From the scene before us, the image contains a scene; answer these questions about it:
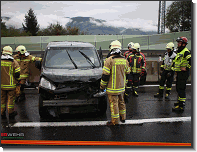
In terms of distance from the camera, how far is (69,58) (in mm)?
5484

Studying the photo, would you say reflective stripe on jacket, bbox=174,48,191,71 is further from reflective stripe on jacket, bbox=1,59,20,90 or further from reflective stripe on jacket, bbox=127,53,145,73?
reflective stripe on jacket, bbox=1,59,20,90

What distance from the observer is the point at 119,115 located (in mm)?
4895

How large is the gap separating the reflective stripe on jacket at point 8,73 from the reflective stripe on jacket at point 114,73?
232 cm

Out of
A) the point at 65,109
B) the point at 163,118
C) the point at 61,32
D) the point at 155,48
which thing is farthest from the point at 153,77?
the point at 61,32

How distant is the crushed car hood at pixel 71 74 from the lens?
4.51 metres

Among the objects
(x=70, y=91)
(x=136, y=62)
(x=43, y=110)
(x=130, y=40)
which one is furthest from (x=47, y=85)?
(x=130, y=40)

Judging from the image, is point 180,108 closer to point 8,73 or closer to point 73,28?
point 8,73

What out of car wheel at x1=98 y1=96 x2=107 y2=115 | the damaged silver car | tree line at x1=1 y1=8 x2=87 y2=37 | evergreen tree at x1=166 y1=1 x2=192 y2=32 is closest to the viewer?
the damaged silver car

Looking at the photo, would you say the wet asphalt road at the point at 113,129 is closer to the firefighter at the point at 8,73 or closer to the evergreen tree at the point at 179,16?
the firefighter at the point at 8,73

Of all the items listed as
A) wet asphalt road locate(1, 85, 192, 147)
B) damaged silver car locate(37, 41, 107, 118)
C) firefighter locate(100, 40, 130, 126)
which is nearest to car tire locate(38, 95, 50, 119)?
damaged silver car locate(37, 41, 107, 118)

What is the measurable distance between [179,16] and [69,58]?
33539 mm

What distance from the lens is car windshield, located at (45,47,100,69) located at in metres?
5.32

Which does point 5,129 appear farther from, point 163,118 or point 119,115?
point 163,118

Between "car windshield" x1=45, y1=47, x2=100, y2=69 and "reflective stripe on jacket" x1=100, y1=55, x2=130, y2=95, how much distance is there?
45.1 inches
